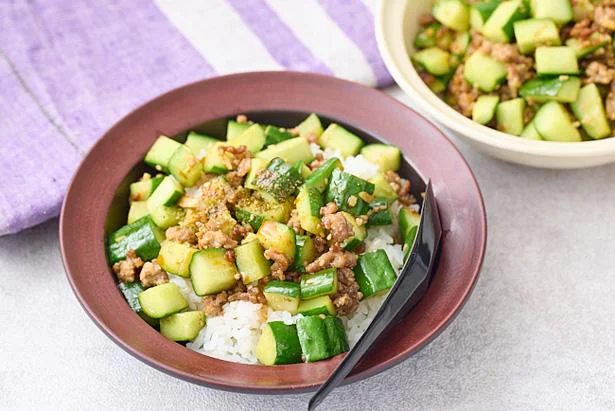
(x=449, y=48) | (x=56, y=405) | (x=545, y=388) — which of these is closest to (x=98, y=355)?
(x=56, y=405)

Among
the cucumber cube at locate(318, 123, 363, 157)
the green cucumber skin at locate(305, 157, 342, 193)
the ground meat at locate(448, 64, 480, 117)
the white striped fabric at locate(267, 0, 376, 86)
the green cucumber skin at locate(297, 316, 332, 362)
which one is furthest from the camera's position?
the white striped fabric at locate(267, 0, 376, 86)

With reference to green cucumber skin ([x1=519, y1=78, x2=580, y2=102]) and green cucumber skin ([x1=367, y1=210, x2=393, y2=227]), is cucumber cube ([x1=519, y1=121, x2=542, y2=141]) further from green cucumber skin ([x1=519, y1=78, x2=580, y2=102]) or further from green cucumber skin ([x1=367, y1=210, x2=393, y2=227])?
green cucumber skin ([x1=367, y1=210, x2=393, y2=227])

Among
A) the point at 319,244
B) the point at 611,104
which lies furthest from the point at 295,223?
the point at 611,104

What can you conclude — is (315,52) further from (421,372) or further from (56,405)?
(56,405)

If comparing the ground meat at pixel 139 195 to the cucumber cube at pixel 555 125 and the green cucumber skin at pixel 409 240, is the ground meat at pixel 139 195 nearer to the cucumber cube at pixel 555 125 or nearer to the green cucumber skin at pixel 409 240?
the green cucumber skin at pixel 409 240

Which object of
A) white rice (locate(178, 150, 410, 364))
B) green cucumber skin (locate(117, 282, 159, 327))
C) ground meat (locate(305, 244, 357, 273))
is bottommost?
white rice (locate(178, 150, 410, 364))

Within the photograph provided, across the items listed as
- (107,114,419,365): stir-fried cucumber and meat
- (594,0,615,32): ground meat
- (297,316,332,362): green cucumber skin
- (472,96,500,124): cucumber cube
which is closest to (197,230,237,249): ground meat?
(107,114,419,365): stir-fried cucumber and meat

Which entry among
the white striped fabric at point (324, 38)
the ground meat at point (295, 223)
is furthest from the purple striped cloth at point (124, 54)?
the ground meat at point (295, 223)
